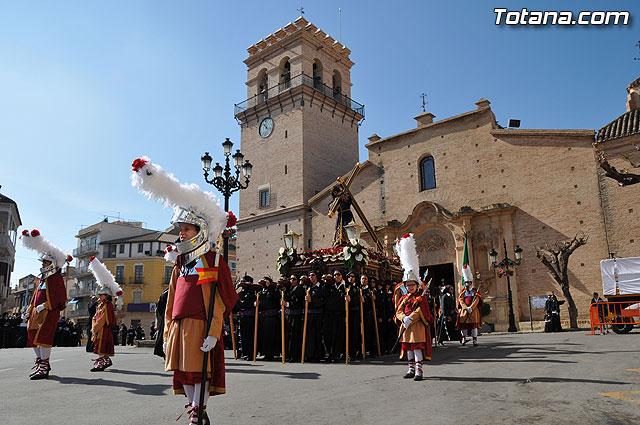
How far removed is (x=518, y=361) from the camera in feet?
29.9

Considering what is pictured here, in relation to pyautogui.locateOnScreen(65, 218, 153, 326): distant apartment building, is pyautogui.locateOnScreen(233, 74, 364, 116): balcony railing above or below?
above

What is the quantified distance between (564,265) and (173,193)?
66.0 feet

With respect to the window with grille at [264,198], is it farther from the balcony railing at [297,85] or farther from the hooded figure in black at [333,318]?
the hooded figure in black at [333,318]

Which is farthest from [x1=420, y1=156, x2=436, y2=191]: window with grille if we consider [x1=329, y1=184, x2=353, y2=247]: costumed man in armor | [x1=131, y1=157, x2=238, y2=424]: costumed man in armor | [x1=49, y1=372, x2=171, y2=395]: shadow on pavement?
[x1=131, y1=157, x2=238, y2=424]: costumed man in armor

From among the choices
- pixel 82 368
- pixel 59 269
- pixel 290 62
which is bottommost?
→ pixel 82 368

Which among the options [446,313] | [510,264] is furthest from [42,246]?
[510,264]

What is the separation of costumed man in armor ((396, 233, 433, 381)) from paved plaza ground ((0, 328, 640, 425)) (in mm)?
333

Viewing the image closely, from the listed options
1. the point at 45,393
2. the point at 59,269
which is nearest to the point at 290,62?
the point at 59,269

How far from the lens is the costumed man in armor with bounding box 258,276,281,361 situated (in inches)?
460

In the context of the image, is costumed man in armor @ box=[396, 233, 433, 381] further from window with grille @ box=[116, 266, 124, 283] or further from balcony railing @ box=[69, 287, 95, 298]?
balcony railing @ box=[69, 287, 95, 298]

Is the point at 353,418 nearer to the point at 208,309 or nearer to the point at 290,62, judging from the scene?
the point at 208,309

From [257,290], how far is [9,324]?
56.6ft

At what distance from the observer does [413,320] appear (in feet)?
25.6

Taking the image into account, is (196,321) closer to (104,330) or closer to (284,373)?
(284,373)
